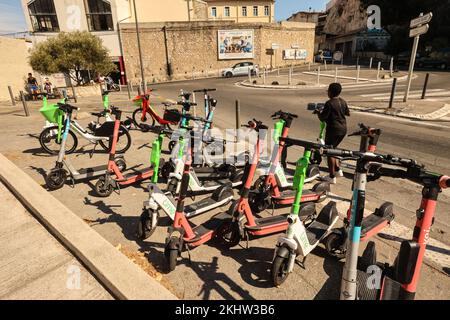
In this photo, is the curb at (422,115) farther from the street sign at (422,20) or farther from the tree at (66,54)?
the tree at (66,54)

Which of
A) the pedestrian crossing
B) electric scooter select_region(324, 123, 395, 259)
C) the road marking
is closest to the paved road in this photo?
the road marking

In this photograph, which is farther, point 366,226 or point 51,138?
point 51,138

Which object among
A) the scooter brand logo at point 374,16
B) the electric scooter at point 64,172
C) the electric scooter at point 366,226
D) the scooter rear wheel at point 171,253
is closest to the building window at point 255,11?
the scooter brand logo at point 374,16

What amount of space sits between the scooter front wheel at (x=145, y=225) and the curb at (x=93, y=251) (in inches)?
18.0

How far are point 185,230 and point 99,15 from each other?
35109mm

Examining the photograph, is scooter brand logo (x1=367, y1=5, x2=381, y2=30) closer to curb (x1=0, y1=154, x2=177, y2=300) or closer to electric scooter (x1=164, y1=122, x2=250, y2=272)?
electric scooter (x1=164, y1=122, x2=250, y2=272)

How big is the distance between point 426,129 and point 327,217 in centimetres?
753

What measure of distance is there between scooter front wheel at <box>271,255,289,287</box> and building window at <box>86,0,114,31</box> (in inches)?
1396

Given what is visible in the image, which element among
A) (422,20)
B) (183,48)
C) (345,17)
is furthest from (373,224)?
(345,17)

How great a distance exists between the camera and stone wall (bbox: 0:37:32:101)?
2186cm

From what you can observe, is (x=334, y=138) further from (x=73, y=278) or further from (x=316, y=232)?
(x=73, y=278)

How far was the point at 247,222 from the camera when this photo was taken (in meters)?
3.68

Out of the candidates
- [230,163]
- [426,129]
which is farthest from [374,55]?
[230,163]

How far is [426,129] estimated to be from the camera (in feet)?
29.2
